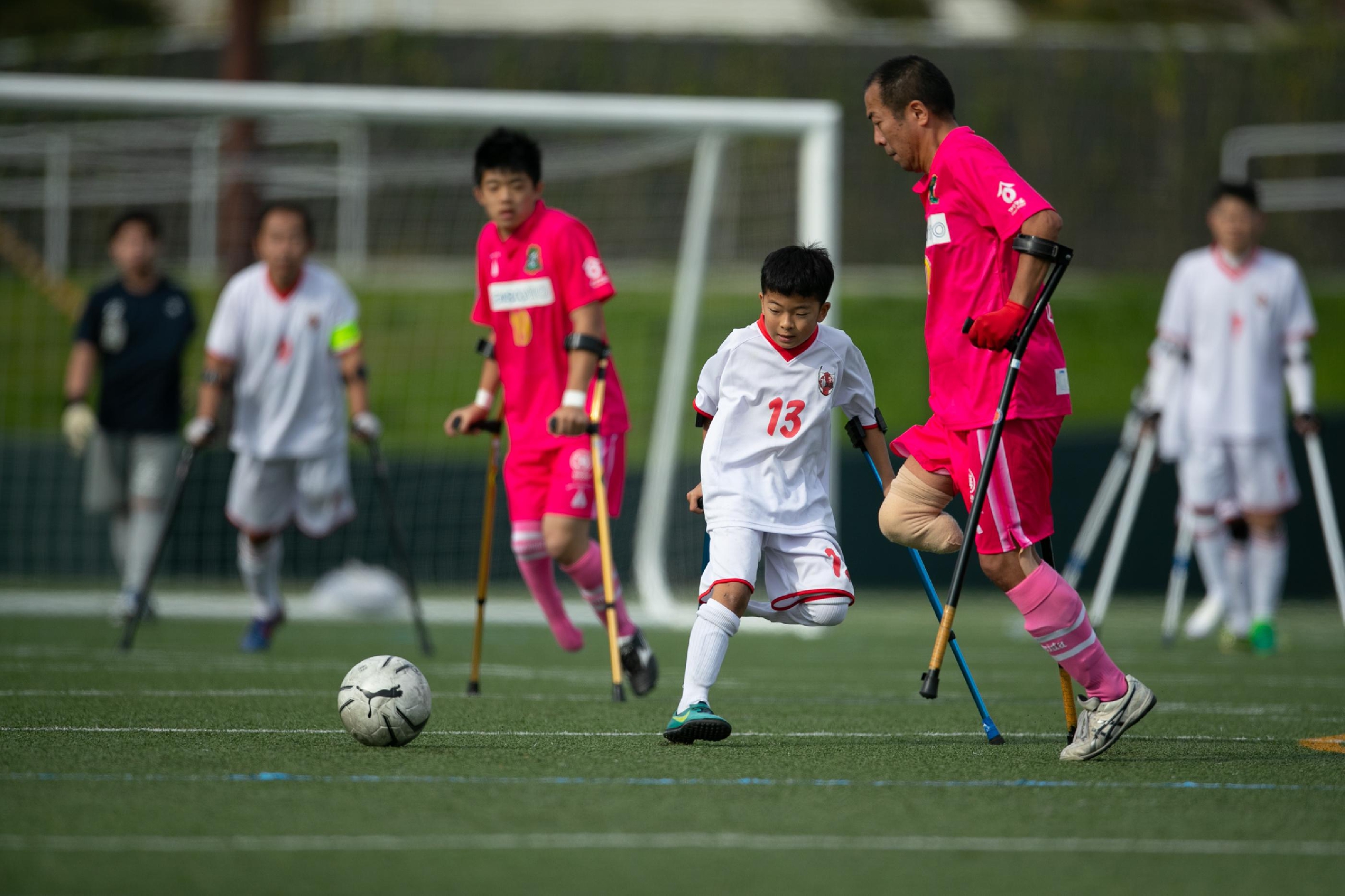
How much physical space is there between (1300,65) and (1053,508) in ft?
30.0

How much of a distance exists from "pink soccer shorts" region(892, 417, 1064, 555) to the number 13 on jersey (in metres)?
0.40

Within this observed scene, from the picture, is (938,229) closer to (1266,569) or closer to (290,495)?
(290,495)

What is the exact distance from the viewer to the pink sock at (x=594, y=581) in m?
6.10

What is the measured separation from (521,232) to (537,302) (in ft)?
0.93

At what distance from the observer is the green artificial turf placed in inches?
117

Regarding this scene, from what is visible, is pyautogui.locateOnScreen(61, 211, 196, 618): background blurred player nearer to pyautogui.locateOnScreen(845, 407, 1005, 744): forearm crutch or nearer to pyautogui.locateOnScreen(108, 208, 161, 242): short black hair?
pyautogui.locateOnScreen(108, 208, 161, 242): short black hair

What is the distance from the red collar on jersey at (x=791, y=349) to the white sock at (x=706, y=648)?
0.80m

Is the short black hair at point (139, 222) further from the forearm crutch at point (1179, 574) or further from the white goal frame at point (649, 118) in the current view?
the forearm crutch at point (1179, 574)

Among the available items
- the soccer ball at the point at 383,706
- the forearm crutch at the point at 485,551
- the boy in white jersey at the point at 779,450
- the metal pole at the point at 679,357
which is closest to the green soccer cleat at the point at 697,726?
the boy in white jersey at the point at 779,450

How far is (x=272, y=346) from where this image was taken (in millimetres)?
8469

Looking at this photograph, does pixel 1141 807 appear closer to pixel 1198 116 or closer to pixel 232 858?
pixel 232 858

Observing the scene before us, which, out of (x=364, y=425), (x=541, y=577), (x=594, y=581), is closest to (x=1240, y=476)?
(x=594, y=581)

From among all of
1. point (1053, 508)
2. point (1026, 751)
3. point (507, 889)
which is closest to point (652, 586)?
point (1053, 508)

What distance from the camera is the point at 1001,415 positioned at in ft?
14.5
